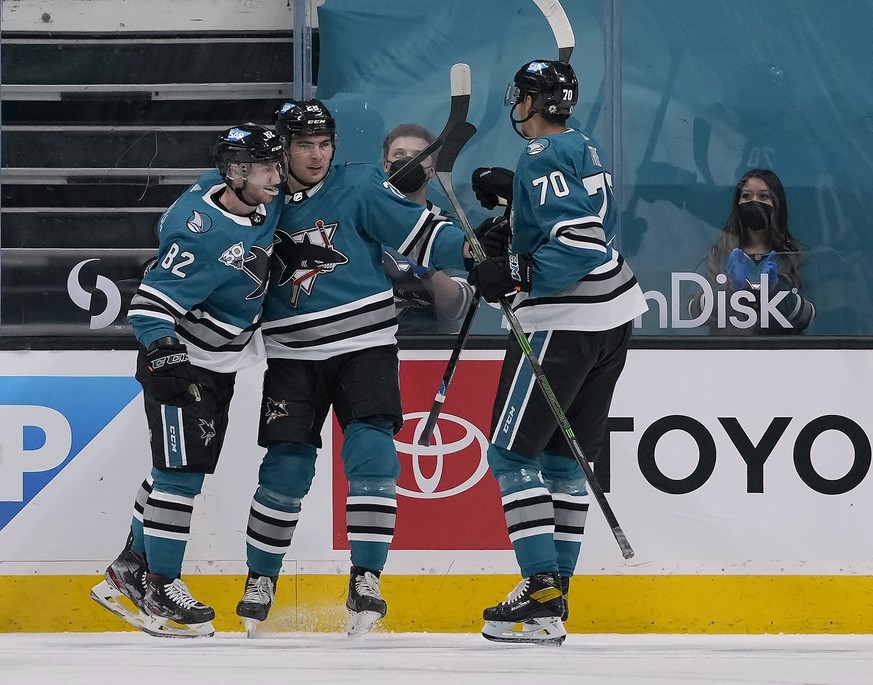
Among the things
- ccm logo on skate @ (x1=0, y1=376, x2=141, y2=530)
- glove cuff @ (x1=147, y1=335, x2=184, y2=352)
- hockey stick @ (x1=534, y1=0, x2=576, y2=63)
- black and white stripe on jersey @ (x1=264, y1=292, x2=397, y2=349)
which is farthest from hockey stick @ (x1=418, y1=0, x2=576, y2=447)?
ccm logo on skate @ (x1=0, y1=376, x2=141, y2=530)

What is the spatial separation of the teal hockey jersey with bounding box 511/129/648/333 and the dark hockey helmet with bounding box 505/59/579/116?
0.08 meters

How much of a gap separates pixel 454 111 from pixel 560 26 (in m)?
0.39

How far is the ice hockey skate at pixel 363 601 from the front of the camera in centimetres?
308

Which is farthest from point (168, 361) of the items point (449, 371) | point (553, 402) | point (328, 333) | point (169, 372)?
point (553, 402)

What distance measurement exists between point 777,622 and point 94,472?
1791mm

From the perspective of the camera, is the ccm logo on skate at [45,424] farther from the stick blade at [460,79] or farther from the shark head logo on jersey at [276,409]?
the stick blade at [460,79]

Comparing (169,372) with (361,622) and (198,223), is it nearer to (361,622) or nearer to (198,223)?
(198,223)

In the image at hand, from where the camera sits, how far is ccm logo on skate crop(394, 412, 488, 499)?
142 inches

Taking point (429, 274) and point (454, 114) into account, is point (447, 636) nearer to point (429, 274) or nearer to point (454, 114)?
point (429, 274)

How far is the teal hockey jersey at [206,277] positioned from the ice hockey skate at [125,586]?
0.52m

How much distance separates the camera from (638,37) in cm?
389

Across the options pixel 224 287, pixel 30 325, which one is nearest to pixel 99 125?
pixel 30 325

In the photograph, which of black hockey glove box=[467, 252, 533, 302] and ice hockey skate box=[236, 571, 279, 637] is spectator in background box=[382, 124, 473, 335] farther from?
ice hockey skate box=[236, 571, 279, 637]

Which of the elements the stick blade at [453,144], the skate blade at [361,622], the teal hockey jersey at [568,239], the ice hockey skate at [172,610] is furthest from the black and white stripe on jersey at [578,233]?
the ice hockey skate at [172,610]
